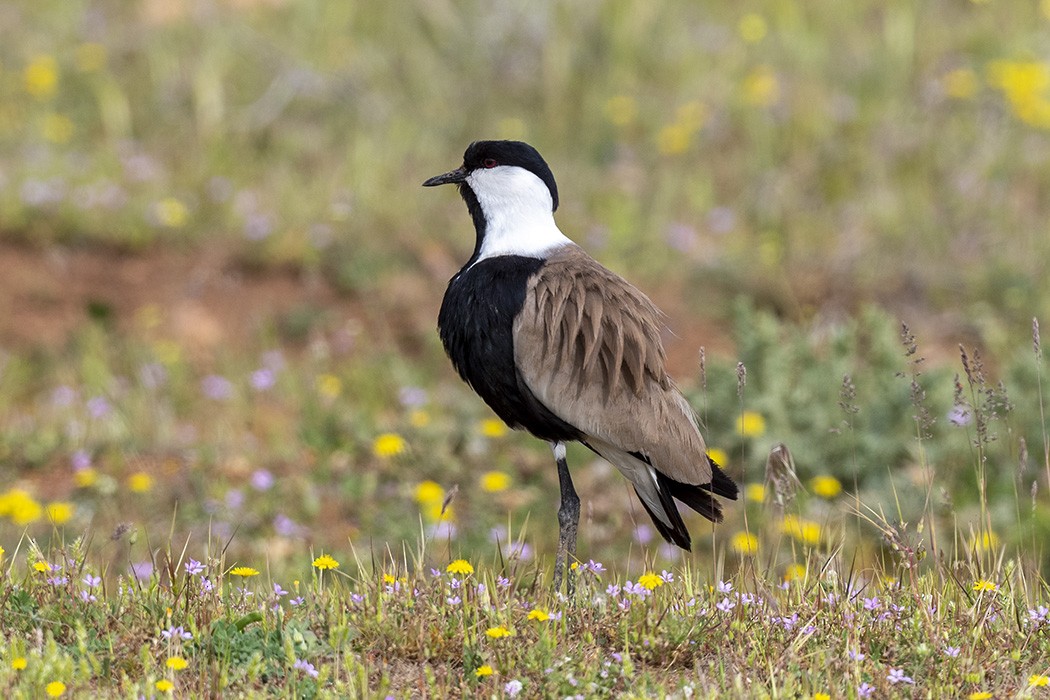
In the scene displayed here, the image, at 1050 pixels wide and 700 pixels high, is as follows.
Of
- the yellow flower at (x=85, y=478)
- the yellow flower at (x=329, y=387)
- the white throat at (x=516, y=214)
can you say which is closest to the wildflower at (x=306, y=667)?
the white throat at (x=516, y=214)

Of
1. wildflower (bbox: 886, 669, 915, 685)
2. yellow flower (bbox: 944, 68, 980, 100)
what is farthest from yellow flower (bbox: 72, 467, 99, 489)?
yellow flower (bbox: 944, 68, 980, 100)

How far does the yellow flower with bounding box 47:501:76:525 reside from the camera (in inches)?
200

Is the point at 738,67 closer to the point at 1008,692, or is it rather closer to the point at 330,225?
the point at 330,225

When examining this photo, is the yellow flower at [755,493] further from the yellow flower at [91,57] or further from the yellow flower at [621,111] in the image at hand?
the yellow flower at [91,57]

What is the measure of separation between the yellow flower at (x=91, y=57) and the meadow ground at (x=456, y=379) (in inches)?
1.4

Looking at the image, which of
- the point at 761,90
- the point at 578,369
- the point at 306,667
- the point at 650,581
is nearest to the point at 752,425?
the point at 578,369

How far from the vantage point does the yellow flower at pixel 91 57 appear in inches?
355

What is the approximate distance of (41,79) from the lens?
345 inches

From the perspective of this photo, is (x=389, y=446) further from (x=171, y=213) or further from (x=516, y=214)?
(x=171, y=213)

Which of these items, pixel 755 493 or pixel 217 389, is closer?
pixel 755 493

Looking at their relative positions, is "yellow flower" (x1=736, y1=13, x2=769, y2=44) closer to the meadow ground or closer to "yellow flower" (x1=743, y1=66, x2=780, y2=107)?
the meadow ground

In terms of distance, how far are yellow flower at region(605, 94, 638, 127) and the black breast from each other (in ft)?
16.1

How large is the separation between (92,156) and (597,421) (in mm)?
5437

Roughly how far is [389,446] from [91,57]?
187 inches
